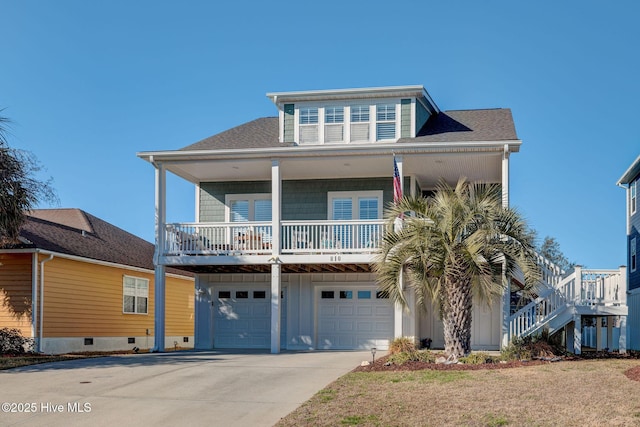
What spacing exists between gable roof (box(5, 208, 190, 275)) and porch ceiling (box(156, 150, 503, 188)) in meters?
4.17

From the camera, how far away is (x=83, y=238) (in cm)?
2658

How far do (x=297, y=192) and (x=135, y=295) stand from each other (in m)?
8.20

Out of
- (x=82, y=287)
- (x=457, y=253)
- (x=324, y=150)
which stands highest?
(x=324, y=150)

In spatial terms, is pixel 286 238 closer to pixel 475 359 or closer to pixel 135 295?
pixel 475 359

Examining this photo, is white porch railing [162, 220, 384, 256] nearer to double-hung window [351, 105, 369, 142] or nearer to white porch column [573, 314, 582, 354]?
double-hung window [351, 105, 369, 142]

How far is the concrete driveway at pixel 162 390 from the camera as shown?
37.7 ft

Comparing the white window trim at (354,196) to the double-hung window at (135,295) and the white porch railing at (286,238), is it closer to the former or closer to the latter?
the white porch railing at (286,238)

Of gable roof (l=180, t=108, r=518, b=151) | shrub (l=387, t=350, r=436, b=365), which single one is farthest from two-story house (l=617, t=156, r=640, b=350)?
shrub (l=387, t=350, r=436, b=365)

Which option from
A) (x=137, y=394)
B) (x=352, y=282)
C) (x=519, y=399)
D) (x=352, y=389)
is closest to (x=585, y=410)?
(x=519, y=399)

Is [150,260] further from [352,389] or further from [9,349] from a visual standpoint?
[352,389]

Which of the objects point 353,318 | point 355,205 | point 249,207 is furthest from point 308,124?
point 353,318

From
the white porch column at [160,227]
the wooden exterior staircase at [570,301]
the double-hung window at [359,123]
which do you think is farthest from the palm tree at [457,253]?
the white porch column at [160,227]

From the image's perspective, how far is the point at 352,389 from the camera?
13.1 meters

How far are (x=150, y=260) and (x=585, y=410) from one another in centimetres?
2220
